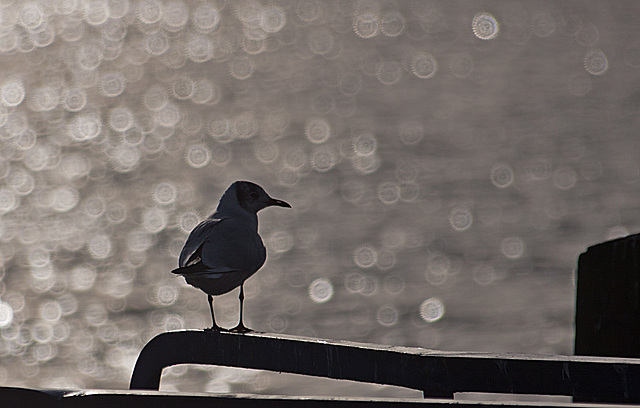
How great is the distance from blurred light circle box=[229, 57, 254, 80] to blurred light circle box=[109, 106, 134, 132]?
619 inches

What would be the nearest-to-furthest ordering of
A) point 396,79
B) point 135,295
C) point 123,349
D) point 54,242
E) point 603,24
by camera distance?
point 123,349 → point 135,295 → point 54,242 → point 396,79 → point 603,24

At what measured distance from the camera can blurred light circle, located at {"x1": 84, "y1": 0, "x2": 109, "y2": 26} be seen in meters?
139

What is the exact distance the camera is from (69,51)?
115 metres

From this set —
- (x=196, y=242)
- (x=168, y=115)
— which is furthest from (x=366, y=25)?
(x=196, y=242)

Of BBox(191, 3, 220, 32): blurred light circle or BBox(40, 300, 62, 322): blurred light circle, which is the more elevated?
BBox(191, 3, 220, 32): blurred light circle

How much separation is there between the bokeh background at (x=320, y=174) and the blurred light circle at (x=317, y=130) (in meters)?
0.32

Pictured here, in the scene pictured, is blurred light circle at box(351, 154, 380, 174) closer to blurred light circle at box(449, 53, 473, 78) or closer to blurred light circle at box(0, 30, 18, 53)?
blurred light circle at box(449, 53, 473, 78)

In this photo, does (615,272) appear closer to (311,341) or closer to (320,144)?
(311,341)

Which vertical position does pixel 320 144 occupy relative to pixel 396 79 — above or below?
below

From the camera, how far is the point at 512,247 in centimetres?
5734

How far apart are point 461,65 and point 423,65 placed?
4.91 meters

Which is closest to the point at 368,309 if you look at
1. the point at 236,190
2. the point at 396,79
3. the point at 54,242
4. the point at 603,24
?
the point at 54,242

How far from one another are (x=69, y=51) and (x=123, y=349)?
3009 inches

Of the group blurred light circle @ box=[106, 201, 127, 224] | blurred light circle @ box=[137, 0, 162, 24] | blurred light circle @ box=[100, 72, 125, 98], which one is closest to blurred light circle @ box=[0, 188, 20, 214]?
blurred light circle @ box=[106, 201, 127, 224]
